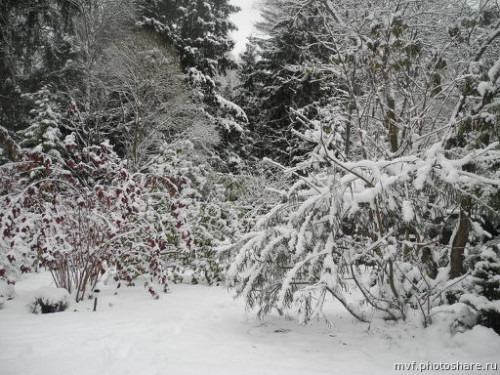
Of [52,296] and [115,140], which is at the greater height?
[115,140]

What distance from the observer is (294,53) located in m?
14.3

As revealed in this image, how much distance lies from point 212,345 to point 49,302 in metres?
2.56

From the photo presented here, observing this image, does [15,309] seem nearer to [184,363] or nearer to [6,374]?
[6,374]

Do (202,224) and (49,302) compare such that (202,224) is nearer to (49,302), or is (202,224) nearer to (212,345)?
(49,302)

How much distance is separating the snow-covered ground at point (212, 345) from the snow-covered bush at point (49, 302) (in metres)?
0.15

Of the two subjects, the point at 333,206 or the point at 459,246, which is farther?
the point at 459,246

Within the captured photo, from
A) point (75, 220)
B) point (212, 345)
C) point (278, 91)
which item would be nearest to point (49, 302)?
point (75, 220)

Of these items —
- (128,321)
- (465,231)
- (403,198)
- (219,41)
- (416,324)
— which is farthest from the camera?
(219,41)


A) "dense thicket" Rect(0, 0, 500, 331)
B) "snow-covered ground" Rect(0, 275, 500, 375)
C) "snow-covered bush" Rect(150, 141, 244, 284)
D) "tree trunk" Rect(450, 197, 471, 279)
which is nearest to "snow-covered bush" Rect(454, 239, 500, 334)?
"dense thicket" Rect(0, 0, 500, 331)

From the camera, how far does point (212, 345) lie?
3109 mm

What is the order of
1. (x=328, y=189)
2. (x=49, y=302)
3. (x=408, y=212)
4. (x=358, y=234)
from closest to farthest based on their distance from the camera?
1. (x=408, y=212)
2. (x=328, y=189)
3. (x=358, y=234)
4. (x=49, y=302)

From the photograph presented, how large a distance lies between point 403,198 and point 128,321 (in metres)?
3.44

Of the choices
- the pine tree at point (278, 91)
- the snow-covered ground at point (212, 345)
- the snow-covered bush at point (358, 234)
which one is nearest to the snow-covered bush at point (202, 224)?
the snow-covered ground at point (212, 345)

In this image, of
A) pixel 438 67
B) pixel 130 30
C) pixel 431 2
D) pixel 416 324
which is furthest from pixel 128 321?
pixel 130 30
